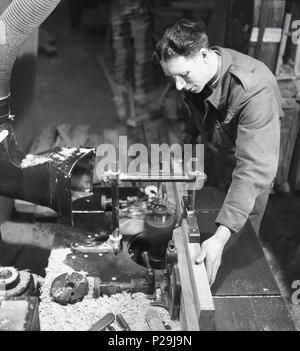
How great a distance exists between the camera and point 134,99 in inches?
213

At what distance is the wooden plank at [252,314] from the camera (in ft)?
6.06

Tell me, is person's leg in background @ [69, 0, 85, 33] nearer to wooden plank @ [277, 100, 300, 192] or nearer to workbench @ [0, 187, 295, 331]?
wooden plank @ [277, 100, 300, 192]

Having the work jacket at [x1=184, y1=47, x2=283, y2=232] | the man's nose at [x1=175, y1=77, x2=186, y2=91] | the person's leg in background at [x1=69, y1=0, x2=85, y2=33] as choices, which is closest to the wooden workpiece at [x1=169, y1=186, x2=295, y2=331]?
the work jacket at [x1=184, y1=47, x2=283, y2=232]

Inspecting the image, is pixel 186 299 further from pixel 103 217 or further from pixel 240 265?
pixel 103 217

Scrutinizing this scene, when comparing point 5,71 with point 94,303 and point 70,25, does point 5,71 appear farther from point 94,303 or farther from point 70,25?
point 70,25

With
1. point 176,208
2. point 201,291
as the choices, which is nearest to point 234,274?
point 201,291

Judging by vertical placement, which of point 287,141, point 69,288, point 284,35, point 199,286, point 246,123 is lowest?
point 287,141

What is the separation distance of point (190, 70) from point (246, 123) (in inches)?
14.0

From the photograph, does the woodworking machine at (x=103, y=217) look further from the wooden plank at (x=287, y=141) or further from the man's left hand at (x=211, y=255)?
the wooden plank at (x=287, y=141)

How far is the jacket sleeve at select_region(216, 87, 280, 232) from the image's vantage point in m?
1.92

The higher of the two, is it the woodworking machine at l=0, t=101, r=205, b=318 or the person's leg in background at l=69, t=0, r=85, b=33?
the woodworking machine at l=0, t=101, r=205, b=318

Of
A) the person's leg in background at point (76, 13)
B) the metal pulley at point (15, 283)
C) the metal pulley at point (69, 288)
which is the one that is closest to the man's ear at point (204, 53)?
the metal pulley at point (69, 288)

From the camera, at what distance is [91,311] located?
2.04 m
